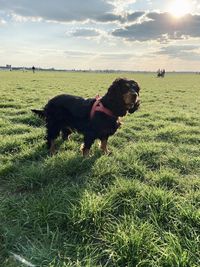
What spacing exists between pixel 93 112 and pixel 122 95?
620 millimetres

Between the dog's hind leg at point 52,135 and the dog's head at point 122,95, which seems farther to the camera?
the dog's hind leg at point 52,135

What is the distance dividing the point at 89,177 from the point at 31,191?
0.88m

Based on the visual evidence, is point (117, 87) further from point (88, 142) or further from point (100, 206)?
point (100, 206)

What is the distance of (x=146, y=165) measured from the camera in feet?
18.0

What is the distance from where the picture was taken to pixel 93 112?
5.62m

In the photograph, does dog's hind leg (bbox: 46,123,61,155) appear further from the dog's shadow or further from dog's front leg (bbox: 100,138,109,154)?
dog's front leg (bbox: 100,138,109,154)

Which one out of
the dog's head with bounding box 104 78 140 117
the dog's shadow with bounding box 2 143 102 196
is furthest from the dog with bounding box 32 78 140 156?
the dog's shadow with bounding box 2 143 102 196

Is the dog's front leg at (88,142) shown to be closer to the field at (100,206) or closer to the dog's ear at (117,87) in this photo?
the field at (100,206)

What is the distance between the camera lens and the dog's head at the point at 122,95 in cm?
532

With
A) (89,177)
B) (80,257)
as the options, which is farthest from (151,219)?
(89,177)

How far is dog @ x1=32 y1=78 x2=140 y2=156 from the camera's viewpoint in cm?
539

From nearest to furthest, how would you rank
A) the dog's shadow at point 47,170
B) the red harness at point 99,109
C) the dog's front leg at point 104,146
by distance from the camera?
1. the dog's shadow at point 47,170
2. the red harness at point 99,109
3. the dog's front leg at point 104,146

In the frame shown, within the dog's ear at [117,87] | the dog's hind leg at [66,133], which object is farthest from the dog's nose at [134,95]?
the dog's hind leg at [66,133]

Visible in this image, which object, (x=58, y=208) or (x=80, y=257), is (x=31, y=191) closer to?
(x=58, y=208)
